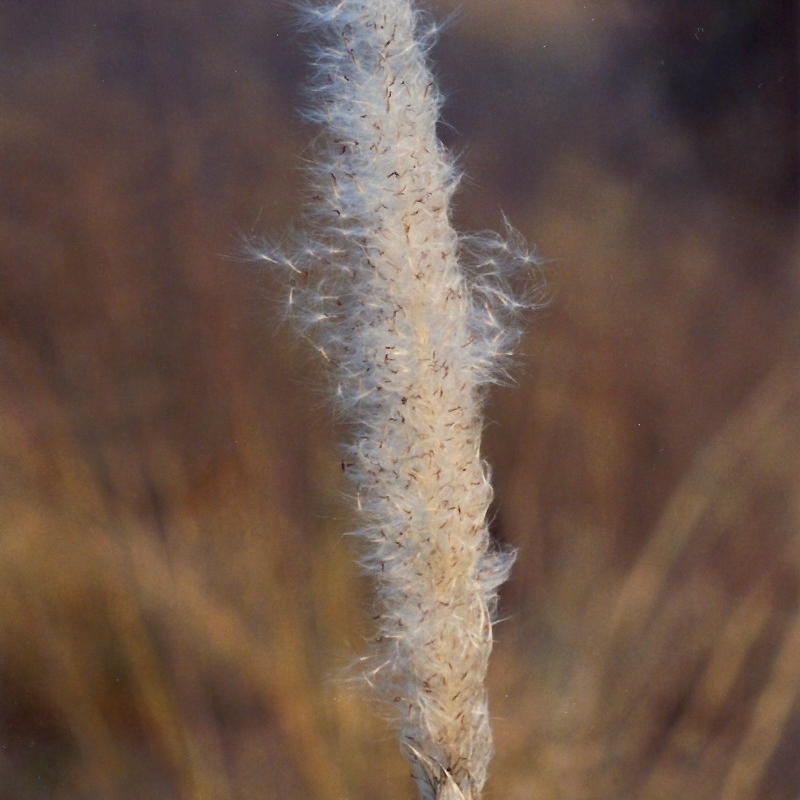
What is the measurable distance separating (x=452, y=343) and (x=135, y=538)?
1.85ft

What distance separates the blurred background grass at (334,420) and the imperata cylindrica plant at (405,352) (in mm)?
57

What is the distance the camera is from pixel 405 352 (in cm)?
115

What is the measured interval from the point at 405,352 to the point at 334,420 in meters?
0.17

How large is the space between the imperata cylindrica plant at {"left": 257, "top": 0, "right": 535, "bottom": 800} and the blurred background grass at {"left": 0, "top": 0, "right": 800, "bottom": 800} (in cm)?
6

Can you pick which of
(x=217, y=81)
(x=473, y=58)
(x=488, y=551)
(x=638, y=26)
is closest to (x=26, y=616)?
(x=488, y=551)

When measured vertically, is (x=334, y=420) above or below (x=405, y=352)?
below

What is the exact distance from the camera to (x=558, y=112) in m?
1.28

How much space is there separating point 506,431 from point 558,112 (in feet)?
1.71

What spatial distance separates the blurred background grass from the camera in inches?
46.4

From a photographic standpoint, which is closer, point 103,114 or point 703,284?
point 103,114

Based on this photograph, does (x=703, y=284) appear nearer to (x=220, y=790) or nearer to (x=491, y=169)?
(x=491, y=169)

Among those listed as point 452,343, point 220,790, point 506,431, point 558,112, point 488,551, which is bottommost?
point 220,790

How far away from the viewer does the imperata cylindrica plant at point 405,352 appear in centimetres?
115

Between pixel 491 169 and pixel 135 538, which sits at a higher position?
pixel 491 169
